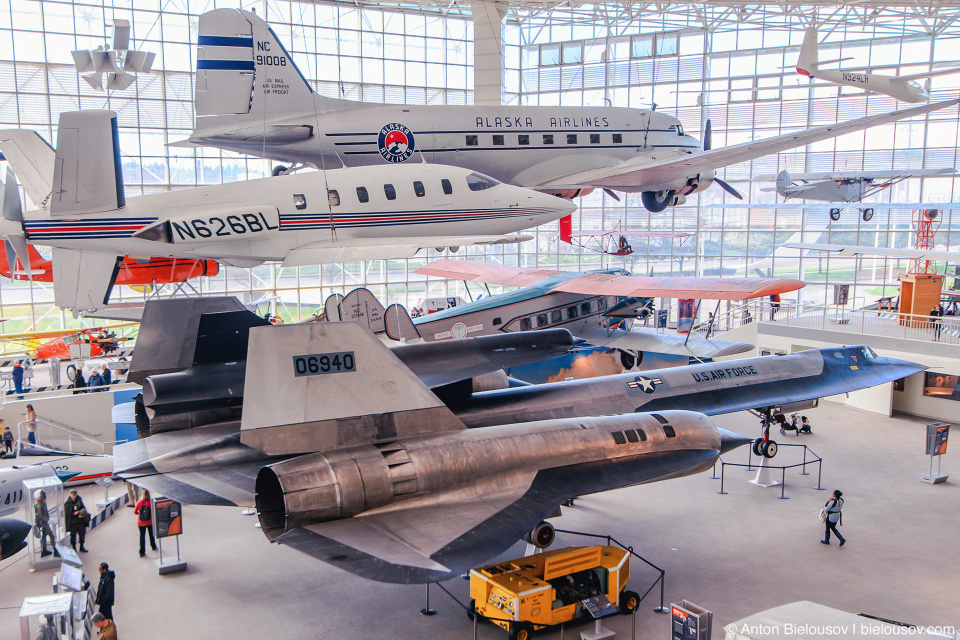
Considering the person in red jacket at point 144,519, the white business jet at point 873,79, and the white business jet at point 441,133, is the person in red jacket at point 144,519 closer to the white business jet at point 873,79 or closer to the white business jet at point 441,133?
the white business jet at point 441,133

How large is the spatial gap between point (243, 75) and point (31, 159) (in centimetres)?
316

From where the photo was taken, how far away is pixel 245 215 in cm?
865

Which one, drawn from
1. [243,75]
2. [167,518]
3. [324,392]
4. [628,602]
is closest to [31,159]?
[243,75]

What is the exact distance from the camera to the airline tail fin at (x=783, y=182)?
32.8m

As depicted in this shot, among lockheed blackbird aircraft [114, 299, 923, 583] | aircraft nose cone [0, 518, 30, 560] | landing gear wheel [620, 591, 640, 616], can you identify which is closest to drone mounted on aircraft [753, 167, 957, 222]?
lockheed blackbird aircraft [114, 299, 923, 583]

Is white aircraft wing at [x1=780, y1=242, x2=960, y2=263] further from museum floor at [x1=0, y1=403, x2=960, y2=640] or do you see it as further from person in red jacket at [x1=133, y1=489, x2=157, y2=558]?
person in red jacket at [x1=133, y1=489, x2=157, y2=558]

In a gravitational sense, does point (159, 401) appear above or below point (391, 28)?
below

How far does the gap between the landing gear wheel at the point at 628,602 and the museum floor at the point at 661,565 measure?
9.5 inches

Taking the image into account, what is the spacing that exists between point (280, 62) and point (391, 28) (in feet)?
92.6

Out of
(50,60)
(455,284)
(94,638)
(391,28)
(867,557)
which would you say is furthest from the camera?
(455,284)

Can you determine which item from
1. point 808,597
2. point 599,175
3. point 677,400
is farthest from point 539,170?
point 808,597

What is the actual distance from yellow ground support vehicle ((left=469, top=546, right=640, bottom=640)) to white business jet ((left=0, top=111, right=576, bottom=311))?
4.99 metres

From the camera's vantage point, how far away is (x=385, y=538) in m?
8.10

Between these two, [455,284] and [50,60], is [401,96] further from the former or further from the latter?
[50,60]
